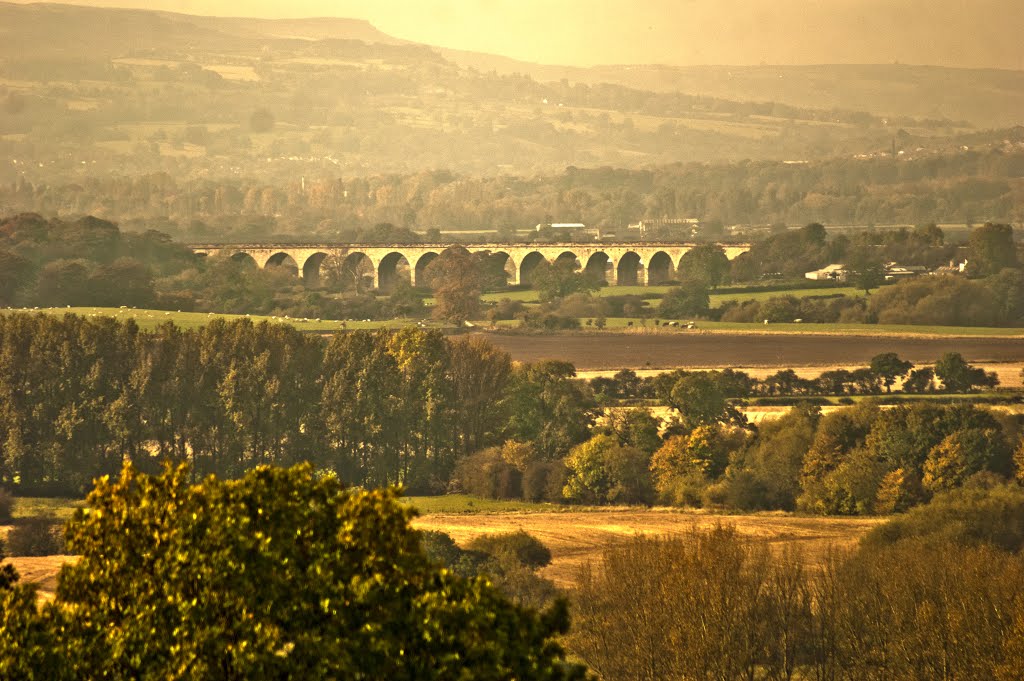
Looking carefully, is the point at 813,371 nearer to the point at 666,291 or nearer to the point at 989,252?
the point at 666,291

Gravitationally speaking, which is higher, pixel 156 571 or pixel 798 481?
pixel 156 571

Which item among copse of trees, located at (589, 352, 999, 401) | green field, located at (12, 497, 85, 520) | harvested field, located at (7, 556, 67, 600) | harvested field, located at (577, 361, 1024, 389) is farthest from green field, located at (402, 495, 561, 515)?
harvested field, located at (577, 361, 1024, 389)

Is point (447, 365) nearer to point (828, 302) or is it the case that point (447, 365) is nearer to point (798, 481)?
point (798, 481)

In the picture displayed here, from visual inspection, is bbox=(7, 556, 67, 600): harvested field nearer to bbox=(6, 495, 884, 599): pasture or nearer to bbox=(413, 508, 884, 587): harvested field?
bbox=(6, 495, 884, 599): pasture

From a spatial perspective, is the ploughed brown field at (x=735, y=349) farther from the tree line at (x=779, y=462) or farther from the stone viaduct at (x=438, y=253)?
the stone viaduct at (x=438, y=253)

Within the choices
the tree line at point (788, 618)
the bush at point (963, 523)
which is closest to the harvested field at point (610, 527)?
the bush at point (963, 523)

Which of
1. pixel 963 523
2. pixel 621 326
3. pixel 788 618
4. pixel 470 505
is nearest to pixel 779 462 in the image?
pixel 470 505

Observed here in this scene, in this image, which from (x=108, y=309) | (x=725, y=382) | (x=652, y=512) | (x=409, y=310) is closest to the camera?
(x=652, y=512)

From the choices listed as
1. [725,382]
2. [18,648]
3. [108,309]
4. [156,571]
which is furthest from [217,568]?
[108,309]
